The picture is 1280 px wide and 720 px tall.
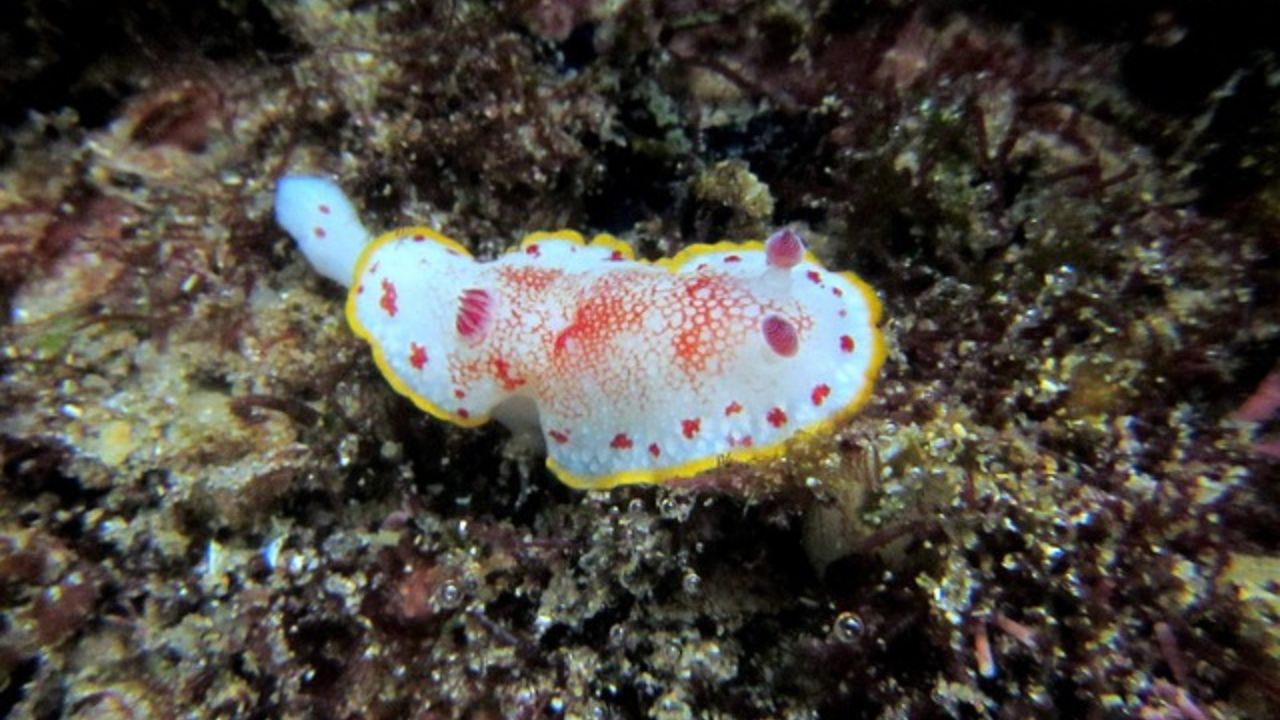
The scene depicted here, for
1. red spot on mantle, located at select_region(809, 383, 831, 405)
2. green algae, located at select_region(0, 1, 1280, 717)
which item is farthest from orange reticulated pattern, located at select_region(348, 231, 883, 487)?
green algae, located at select_region(0, 1, 1280, 717)

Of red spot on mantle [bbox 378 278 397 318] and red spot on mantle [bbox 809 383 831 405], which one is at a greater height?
red spot on mantle [bbox 378 278 397 318]

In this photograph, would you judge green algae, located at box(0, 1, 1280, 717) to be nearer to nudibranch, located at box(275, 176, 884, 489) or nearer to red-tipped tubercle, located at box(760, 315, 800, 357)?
nudibranch, located at box(275, 176, 884, 489)

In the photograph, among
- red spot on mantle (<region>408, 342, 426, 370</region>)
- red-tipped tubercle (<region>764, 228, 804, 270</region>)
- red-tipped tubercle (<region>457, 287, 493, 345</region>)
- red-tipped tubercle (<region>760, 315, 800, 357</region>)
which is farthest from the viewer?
red spot on mantle (<region>408, 342, 426, 370</region>)

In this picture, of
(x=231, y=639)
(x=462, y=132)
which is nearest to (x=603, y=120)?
(x=462, y=132)

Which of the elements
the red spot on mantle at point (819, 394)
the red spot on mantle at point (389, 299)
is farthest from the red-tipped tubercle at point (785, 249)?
the red spot on mantle at point (389, 299)

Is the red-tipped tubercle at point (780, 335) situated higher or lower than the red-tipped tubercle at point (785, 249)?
lower

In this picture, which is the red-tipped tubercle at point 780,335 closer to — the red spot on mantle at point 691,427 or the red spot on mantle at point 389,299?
the red spot on mantle at point 691,427

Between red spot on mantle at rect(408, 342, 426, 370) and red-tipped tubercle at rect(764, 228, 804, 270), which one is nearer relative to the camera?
Answer: red-tipped tubercle at rect(764, 228, 804, 270)
